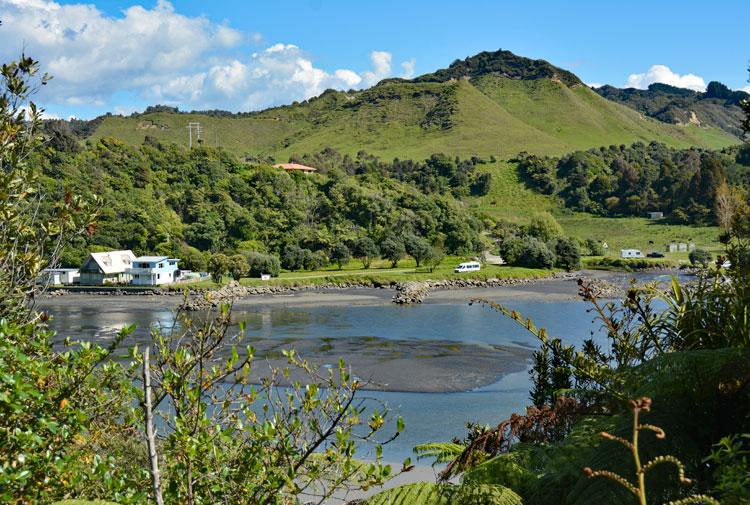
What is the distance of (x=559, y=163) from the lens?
123m

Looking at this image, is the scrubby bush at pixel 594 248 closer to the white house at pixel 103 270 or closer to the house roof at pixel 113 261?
the house roof at pixel 113 261

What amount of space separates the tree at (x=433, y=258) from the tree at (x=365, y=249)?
5.63 meters

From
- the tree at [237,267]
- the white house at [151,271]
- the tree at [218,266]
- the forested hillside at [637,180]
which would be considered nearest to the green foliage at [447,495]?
the tree at [218,266]

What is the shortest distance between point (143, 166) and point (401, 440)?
2857 inches

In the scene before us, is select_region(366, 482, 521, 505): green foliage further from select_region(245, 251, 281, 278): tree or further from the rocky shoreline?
select_region(245, 251, 281, 278): tree

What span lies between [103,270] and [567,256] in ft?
143

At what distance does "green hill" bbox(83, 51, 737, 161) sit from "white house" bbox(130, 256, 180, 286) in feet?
274

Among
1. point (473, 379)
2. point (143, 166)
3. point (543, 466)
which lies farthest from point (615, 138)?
point (543, 466)

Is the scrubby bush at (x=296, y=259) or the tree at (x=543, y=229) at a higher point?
the tree at (x=543, y=229)

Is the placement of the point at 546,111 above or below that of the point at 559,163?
above

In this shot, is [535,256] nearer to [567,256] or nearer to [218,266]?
[567,256]

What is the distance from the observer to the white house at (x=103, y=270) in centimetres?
6134

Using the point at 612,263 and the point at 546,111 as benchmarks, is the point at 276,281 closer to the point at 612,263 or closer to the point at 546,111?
the point at 612,263

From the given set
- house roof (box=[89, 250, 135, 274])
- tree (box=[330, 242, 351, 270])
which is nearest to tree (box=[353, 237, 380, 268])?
tree (box=[330, 242, 351, 270])
